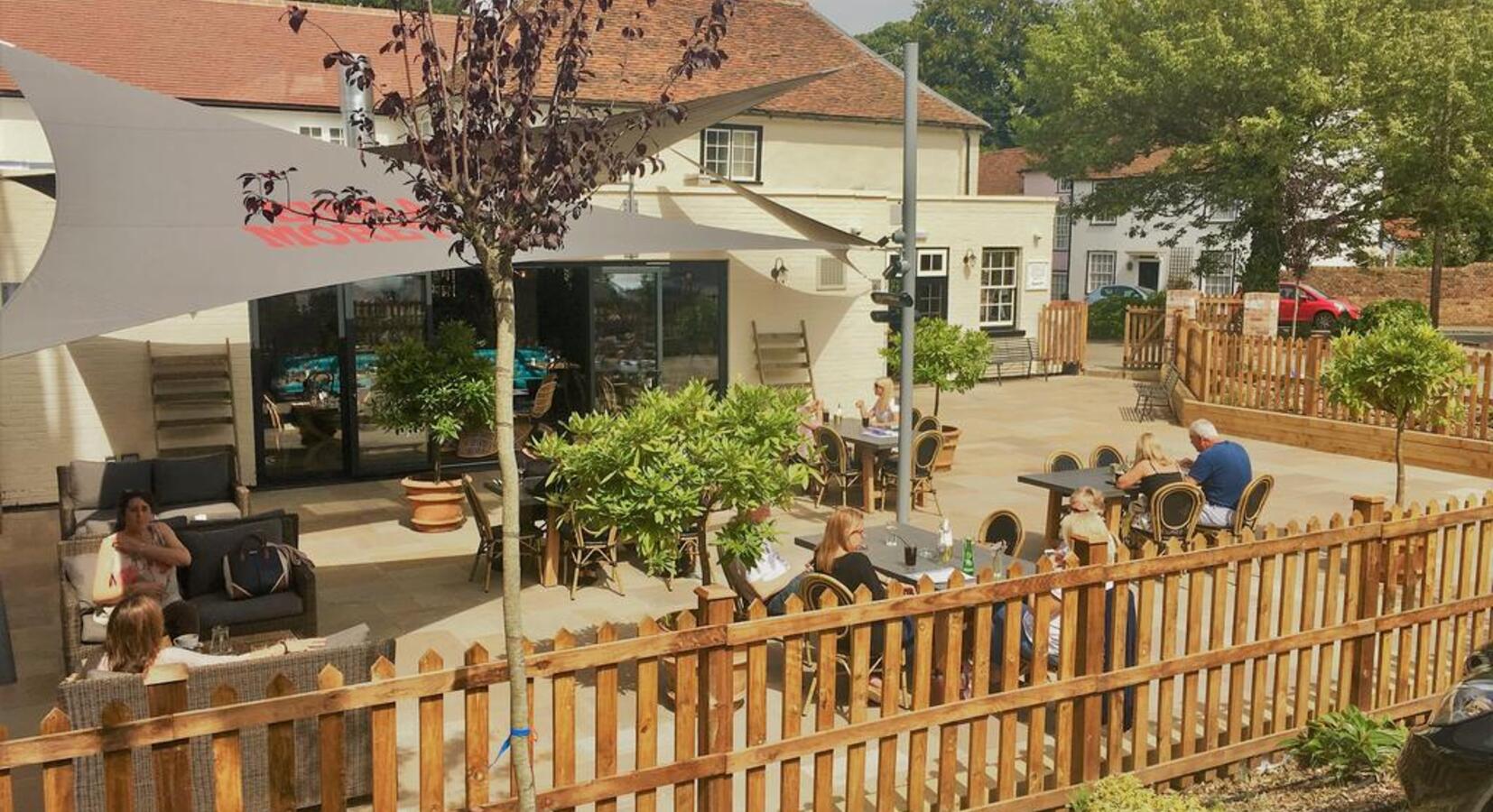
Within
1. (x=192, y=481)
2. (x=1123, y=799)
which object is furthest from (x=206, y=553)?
(x=1123, y=799)

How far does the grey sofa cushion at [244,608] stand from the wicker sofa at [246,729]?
1915 mm

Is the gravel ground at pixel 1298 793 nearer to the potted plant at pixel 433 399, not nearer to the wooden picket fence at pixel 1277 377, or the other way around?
the potted plant at pixel 433 399

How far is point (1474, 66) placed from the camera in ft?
81.0

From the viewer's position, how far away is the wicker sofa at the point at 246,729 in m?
4.64

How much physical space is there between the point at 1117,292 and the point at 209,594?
34224 millimetres

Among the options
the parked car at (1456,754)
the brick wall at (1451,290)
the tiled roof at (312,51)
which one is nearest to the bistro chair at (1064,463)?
the parked car at (1456,754)

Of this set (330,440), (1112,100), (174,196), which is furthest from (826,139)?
(174,196)

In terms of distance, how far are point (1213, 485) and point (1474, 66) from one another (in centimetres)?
1996

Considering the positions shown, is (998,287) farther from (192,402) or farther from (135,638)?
(135,638)

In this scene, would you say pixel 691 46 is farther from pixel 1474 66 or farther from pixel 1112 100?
pixel 1112 100

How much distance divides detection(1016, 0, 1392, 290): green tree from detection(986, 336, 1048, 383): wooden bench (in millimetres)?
6335

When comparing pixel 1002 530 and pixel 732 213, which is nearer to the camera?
pixel 1002 530

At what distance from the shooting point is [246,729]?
5.10 metres

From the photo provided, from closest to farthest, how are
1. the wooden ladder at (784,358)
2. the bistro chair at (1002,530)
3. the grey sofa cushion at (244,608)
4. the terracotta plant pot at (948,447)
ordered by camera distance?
the grey sofa cushion at (244,608), the bistro chair at (1002,530), the terracotta plant pot at (948,447), the wooden ladder at (784,358)
